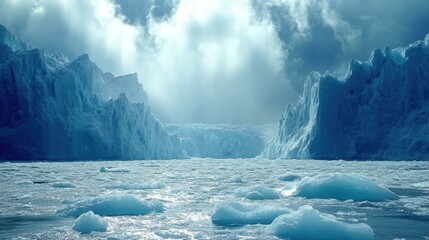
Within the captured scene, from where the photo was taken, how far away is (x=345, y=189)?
13062mm

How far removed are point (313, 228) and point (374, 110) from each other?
1823 inches

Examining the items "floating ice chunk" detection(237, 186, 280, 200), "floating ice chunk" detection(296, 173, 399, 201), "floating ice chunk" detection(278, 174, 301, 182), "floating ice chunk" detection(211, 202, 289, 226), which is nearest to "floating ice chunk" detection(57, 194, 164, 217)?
"floating ice chunk" detection(211, 202, 289, 226)

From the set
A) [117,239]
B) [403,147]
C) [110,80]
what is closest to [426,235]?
[117,239]

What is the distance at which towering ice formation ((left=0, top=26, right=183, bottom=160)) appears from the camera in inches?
1939

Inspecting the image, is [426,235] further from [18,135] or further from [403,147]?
[18,135]

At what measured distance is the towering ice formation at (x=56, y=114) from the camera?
4925 centimetres

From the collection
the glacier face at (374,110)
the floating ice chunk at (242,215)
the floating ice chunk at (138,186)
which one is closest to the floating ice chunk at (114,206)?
the floating ice chunk at (242,215)

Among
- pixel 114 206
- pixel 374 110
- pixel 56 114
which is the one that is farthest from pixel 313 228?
pixel 56 114

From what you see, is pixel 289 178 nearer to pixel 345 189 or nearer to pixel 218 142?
pixel 345 189

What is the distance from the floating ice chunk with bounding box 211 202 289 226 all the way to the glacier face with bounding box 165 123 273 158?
247 feet

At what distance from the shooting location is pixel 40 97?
50312 millimetres

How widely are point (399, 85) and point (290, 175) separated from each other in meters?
34.7

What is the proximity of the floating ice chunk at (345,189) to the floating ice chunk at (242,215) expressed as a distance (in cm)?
465

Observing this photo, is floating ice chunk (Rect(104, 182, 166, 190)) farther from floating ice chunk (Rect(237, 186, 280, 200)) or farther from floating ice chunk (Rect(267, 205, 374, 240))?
floating ice chunk (Rect(267, 205, 374, 240))
